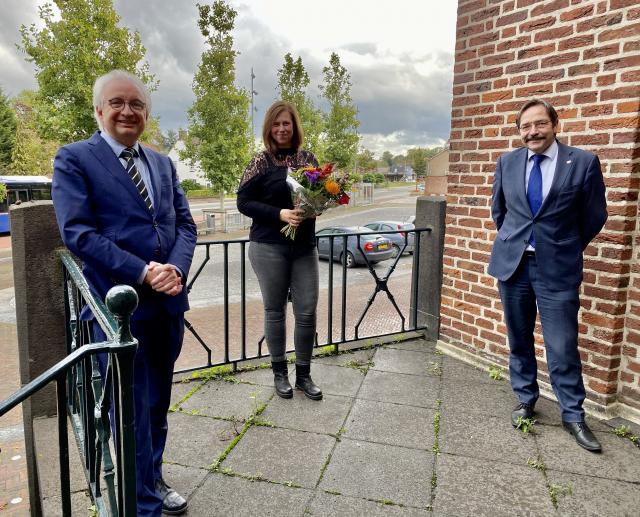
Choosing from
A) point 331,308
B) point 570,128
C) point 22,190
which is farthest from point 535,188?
point 22,190

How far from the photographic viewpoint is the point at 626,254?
283 cm

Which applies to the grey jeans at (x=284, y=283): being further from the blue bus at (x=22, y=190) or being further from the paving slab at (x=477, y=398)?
the blue bus at (x=22, y=190)

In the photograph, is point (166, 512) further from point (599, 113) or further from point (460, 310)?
point (599, 113)

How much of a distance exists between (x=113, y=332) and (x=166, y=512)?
3.96ft

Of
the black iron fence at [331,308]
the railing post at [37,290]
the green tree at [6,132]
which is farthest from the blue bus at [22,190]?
Answer: the railing post at [37,290]

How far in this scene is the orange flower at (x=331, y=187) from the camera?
275 cm

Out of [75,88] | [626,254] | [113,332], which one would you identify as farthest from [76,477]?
[75,88]

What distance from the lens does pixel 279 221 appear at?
9.71ft

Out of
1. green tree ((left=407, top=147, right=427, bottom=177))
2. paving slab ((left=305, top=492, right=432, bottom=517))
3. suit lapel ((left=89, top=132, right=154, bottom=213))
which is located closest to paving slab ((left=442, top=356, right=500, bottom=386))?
paving slab ((left=305, top=492, right=432, bottom=517))

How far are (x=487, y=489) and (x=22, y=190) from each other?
77.0 feet

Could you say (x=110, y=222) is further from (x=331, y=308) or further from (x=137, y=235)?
(x=331, y=308)

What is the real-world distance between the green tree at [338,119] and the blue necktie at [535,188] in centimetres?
2762

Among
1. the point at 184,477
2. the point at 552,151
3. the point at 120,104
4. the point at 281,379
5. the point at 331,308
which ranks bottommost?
the point at 184,477

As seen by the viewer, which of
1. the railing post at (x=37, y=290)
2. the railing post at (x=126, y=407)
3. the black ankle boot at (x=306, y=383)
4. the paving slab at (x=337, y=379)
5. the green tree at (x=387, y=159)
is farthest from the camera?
the green tree at (x=387, y=159)
